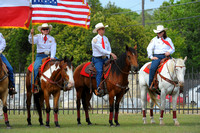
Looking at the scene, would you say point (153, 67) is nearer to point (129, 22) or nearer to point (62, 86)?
point (62, 86)

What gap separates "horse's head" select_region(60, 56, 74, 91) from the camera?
13.8 m

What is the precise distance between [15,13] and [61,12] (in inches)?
59.6

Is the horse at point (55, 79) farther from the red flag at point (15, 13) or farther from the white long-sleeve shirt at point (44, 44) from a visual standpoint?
the red flag at point (15, 13)

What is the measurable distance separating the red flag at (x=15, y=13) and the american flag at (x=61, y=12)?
28 cm

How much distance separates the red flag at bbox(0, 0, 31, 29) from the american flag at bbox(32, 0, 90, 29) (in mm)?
283

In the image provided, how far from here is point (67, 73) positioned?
13.9 metres

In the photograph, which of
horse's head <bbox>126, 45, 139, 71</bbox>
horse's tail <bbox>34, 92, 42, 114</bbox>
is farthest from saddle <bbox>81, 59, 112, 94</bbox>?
horse's tail <bbox>34, 92, 42, 114</bbox>

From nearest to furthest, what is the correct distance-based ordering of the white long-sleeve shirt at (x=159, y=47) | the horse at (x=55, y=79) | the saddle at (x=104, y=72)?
the horse at (x=55, y=79) < the saddle at (x=104, y=72) < the white long-sleeve shirt at (x=159, y=47)

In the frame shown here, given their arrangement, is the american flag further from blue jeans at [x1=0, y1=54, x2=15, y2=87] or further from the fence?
the fence

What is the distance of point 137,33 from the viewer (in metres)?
44.8

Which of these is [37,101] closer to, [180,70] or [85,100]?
[85,100]

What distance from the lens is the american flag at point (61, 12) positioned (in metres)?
14.6

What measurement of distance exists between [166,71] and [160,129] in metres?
2.52

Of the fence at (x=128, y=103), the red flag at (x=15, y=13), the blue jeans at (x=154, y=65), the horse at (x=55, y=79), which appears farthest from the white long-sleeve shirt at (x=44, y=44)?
the blue jeans at (x=154, y=65)
